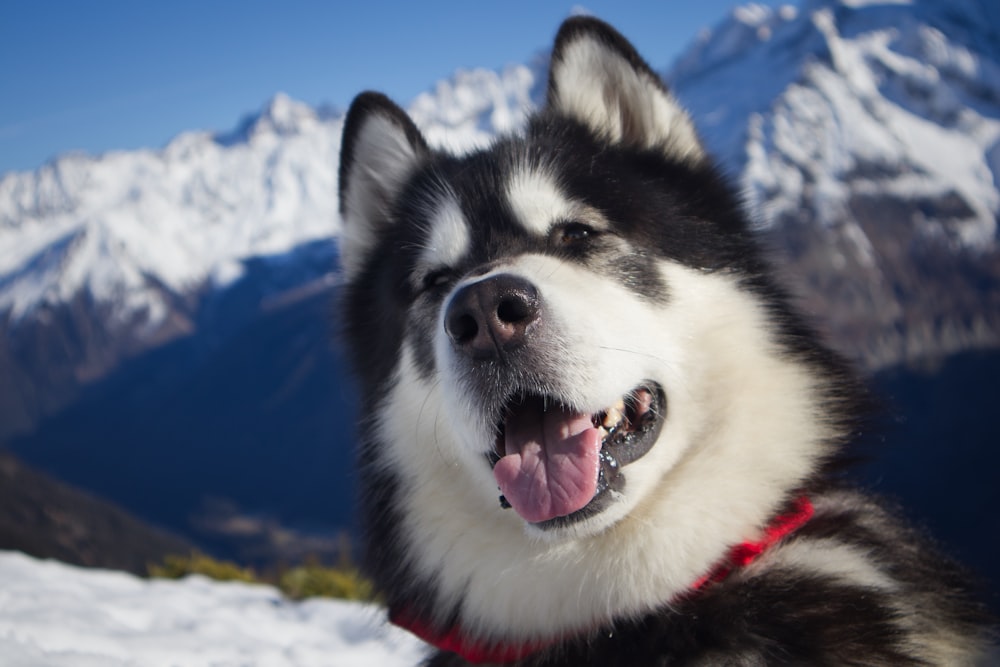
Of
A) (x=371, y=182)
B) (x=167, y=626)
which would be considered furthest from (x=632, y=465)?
(x=167, y=626)

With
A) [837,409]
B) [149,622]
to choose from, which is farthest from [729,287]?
[149,622]

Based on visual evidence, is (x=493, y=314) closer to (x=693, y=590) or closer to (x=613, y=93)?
(x=693, y=590)

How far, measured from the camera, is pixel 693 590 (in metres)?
2.88

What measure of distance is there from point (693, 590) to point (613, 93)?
266 centimetres

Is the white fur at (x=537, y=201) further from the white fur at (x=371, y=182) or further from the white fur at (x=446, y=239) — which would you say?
the white fur at (x=371, y=182)

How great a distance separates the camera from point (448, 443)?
3361mm

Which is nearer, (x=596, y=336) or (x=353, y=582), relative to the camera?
(x=596, y=336)

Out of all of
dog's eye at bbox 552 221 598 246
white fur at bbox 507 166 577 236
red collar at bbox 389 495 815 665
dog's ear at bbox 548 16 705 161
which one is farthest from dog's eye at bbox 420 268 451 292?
red collar at bbox 389 495 815 665

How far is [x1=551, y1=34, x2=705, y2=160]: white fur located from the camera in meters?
4.03

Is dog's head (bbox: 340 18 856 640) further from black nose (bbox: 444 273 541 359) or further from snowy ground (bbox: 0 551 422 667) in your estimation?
snowy ground (bbox: 0 551 422 667)

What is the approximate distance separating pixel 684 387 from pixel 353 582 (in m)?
8.12

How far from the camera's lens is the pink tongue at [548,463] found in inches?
113

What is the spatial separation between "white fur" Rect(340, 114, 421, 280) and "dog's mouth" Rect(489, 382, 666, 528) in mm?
1916

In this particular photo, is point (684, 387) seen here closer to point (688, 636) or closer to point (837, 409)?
A: point (837, 409)
